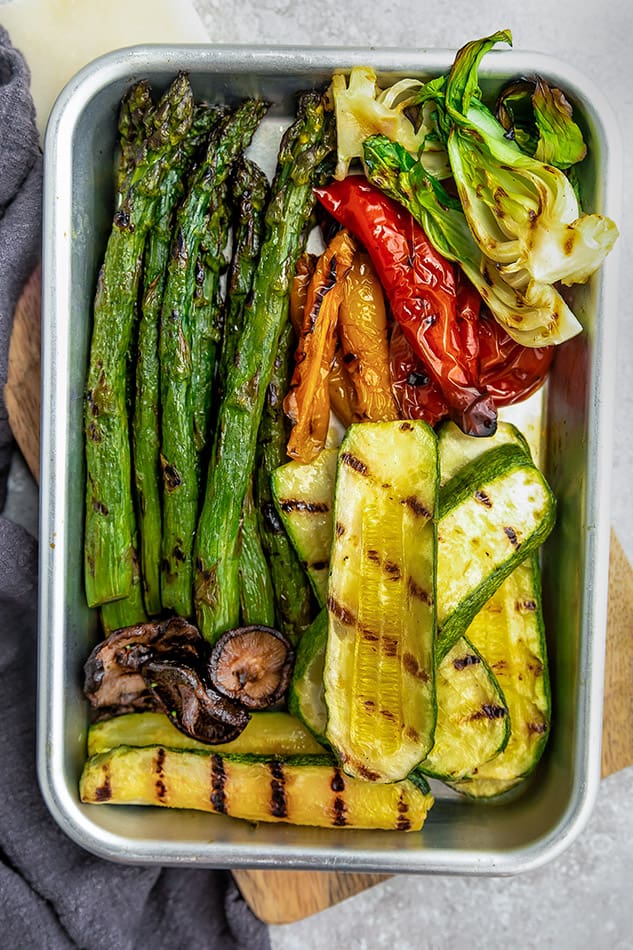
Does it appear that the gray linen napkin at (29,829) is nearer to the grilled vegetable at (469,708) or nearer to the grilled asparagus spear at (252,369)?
the grilled asparagus spear at (252,369)

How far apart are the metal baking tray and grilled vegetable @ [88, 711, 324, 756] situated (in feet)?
0.30

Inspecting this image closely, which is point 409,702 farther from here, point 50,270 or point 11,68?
point 11,68

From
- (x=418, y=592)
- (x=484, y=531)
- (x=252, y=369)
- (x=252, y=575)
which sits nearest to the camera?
(x=418, y=592)

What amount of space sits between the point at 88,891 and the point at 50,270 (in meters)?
1.87

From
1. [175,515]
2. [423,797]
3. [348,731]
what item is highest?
[175,515]

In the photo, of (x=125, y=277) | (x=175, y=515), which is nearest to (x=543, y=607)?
(x=175, y=515)

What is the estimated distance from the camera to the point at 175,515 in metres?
2.56

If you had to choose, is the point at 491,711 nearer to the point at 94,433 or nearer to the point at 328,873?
the point at 328,873

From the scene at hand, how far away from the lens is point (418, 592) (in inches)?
88.8

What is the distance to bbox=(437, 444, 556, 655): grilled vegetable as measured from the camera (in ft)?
7.64

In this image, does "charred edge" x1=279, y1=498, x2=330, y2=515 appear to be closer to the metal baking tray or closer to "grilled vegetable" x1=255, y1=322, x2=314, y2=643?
"grilled vegetable" x1=255, y1=322, x2=314, y2=643

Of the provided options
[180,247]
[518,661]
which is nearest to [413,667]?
[518,661]

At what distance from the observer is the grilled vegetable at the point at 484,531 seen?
233 cm

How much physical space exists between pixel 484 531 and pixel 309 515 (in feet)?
1.62
